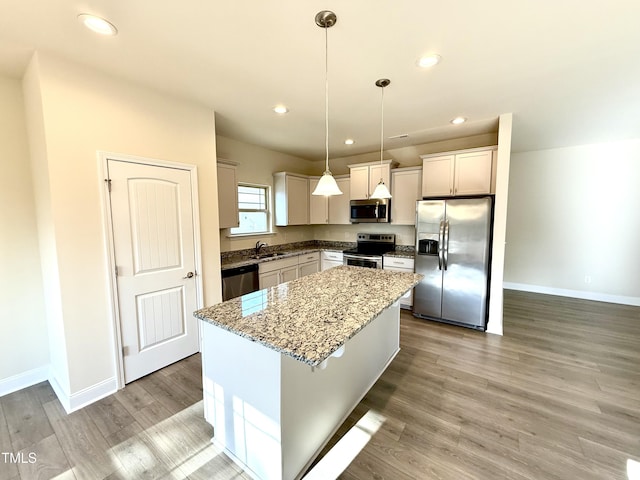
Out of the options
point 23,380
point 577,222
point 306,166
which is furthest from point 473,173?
point 23,380

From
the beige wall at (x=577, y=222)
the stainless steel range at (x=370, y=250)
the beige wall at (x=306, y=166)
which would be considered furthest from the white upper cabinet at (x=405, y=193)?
the beige wall at (x=577, y=222)

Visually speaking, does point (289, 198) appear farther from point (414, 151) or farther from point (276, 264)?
point (414, 151)

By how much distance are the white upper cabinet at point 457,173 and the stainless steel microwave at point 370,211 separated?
682 millimetres

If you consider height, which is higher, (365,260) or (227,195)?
(227,195)

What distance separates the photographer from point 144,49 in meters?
1.87

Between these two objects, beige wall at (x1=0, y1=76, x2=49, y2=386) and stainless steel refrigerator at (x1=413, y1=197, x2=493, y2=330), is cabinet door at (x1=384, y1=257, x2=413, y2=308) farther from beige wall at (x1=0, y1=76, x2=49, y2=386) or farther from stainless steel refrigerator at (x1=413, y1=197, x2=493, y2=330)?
beige wall at (x1=0, y1=76, x2=49, y2=386)

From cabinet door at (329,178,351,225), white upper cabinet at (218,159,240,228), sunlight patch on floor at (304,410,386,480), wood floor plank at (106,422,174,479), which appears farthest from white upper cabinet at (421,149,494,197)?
wood floor plank at (106,422,174,479)

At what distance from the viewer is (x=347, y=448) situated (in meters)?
1.75

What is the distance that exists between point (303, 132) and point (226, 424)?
11.3 ft

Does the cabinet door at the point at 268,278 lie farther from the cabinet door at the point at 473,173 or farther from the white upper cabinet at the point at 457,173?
the cabinet door at the point at 473,173

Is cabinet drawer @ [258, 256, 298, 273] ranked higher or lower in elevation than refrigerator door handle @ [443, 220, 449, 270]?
lower

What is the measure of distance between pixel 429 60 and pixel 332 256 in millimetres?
3457

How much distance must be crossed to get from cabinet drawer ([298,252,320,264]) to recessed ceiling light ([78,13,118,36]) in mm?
3508

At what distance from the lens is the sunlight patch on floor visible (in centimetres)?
158
